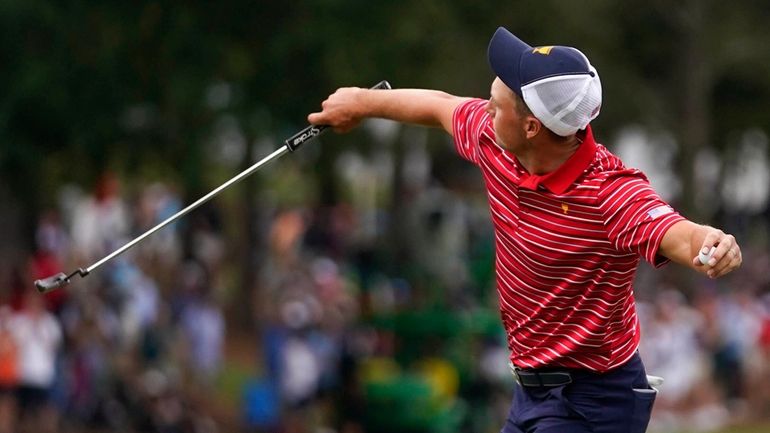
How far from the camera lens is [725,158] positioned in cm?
3262

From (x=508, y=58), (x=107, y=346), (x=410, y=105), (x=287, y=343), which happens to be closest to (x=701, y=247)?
(x=508, y=58)

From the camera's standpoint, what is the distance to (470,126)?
6531 mm

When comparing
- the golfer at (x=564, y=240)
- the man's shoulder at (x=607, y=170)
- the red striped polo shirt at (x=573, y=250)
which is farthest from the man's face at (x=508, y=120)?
the man's shoulder at (x=607, y=170)

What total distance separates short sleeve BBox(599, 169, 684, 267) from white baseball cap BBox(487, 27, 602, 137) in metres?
0.27

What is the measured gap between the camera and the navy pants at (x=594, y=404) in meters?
6.11

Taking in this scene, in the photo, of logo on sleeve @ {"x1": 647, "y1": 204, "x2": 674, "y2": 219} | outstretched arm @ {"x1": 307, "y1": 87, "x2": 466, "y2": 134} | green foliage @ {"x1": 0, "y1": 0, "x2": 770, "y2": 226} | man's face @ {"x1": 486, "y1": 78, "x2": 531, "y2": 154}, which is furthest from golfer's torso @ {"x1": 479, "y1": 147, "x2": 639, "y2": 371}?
green foliage @ {"x1": 0, "y1": 0, "x2": 770, "y2": 226}

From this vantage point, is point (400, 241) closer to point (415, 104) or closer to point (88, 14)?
point (88, 14)

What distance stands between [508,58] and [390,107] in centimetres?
113

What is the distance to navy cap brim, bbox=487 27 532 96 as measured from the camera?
588 centimetres

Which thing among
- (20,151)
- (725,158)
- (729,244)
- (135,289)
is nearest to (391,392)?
(135,289)

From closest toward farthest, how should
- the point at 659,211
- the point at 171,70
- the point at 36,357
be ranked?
the point at 659,211 < the point at 36,357 < the point at 171,70

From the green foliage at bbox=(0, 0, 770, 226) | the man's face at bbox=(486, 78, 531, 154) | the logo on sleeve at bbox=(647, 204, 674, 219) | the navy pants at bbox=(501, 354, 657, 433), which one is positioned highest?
the green foliage at bbox=(0, 0, 770, 226)

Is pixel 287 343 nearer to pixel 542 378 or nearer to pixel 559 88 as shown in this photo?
pixel 542 378

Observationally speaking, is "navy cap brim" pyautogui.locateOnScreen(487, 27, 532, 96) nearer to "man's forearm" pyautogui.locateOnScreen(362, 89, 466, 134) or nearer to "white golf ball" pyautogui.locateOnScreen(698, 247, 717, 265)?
"man's forearm" pyautogui.locateOnScreen(362, 89, 466, 134)
